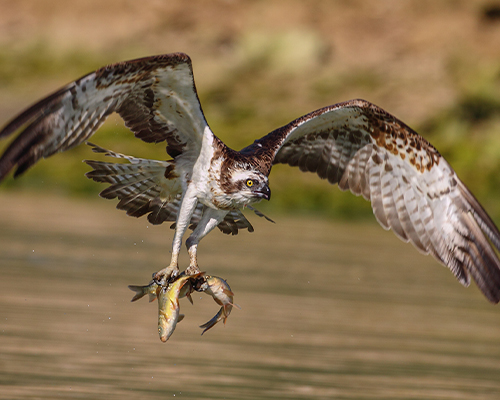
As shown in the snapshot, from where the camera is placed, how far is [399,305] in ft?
42.8

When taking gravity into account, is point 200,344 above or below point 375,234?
below

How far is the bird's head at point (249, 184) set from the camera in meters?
8.61

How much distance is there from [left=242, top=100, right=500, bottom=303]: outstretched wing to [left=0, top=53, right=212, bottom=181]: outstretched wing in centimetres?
78

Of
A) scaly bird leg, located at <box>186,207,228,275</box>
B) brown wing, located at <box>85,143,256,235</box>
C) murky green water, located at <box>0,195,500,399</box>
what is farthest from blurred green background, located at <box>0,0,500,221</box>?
scaly bird leg, located at <box>186,207,228,275</box>

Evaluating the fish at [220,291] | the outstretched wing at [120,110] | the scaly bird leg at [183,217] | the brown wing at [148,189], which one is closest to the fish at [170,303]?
the fish at [220,291]

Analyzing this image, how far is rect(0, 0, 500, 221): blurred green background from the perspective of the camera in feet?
81.3

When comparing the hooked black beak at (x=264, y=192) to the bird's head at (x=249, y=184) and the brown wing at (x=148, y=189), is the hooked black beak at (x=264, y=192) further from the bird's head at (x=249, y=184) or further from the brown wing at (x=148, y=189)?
the brown wing at (x=148, y=189)

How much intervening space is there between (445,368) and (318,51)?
2870cm

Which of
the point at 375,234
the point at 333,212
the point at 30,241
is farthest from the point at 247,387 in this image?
the point at 333,212

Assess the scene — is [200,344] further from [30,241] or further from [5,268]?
[30,241]

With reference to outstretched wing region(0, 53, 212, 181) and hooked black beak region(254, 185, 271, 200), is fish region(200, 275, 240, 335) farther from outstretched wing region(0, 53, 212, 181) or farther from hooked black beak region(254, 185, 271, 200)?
outstretched wing region(0, 53, 212, 181)

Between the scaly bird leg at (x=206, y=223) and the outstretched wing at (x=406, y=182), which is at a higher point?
the outstretched wing at (x=406, y=182)

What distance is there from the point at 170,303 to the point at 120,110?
5.28 ft

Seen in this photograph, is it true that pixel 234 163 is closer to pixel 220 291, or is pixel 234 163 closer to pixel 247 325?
pixel 220 291
